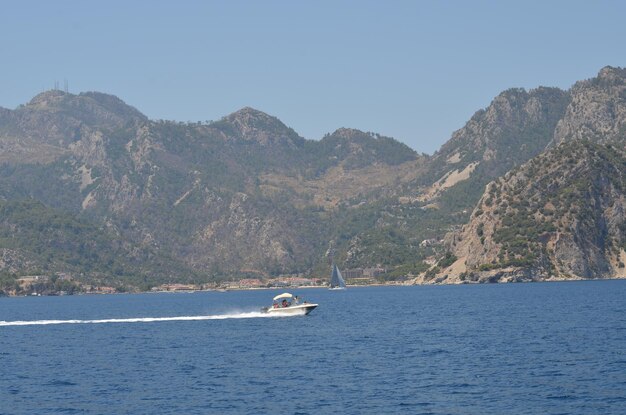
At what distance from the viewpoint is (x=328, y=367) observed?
326 ft

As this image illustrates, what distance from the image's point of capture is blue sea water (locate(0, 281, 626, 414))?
79.1 meters

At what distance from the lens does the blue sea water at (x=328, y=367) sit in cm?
7906

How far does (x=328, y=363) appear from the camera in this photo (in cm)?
10238

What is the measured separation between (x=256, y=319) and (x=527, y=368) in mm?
80828

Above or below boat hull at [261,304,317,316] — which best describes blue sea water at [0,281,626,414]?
below

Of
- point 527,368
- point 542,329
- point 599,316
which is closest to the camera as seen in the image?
point 527,368

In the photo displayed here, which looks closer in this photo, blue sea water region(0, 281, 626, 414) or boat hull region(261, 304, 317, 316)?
blue sea water region(0, 281, 626, 414)

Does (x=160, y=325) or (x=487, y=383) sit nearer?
(x=487, y=383)

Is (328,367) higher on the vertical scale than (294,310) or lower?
lower

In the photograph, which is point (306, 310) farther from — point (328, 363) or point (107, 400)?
point (107, 400)

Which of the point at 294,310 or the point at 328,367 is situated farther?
the point at 294,310

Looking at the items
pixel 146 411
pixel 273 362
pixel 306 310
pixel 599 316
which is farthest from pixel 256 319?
pixel 146 411

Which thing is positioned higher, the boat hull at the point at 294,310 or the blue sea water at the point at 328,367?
the boat hull at the point at 294,310

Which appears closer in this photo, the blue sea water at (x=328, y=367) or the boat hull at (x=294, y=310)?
the blue sea water at (x=328, y=367)
